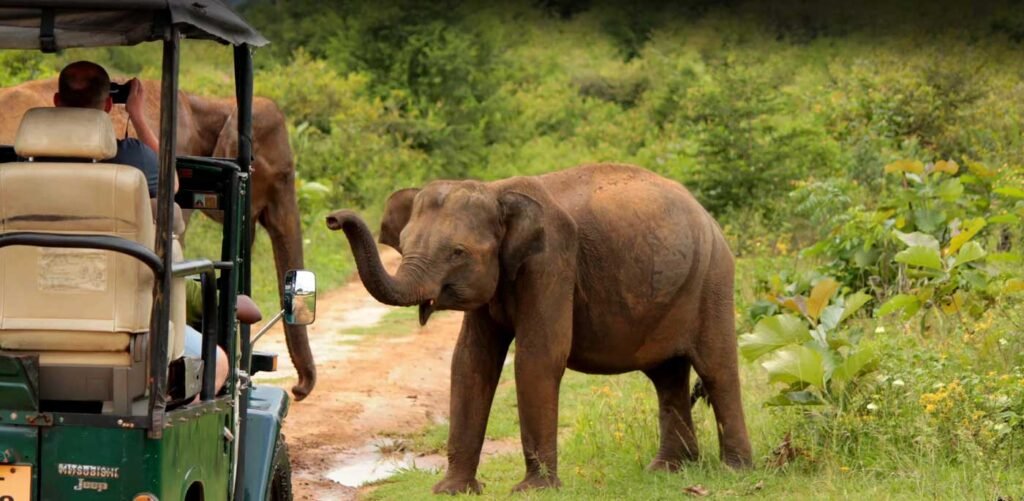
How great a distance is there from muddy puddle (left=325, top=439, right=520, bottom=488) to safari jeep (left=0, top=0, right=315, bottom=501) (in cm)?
401

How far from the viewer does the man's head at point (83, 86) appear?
17.2ft

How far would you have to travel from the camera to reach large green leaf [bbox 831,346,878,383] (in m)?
8.27

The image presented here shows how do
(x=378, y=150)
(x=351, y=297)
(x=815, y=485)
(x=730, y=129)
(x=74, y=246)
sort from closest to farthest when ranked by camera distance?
(x=74, y=246)
(x=815, y=485)
(x=351, y=297)
(x=730, y=129)
(x=378, y=150)

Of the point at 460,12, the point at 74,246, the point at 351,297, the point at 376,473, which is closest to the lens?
the point at 74,246

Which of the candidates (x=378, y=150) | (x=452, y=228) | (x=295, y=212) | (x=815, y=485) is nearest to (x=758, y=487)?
(x=815, y=485)

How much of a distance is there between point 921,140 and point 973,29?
16.6 meters

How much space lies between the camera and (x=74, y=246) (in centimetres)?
457

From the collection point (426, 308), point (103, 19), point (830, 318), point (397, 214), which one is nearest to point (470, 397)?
point (426, 308)

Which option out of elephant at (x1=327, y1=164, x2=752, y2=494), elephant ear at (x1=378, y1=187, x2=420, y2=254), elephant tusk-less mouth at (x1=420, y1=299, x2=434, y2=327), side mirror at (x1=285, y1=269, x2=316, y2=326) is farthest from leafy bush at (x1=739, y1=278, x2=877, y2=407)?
side mirror at (x1=285, y1=269, x2=316, y2=326)

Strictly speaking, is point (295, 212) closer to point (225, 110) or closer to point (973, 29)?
point (225, 110)

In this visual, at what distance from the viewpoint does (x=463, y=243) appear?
7.82 metres

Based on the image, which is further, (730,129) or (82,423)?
(730,129)

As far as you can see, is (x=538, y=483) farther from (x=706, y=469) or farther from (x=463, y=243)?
(x=463, y=243)

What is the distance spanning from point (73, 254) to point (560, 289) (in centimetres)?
359
